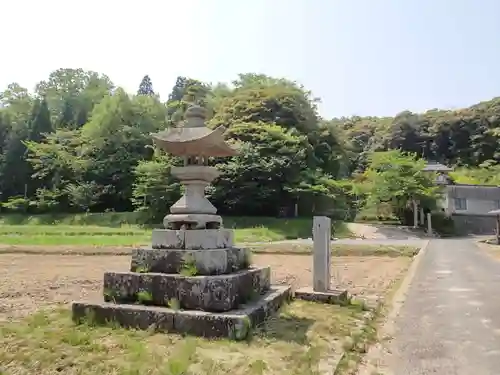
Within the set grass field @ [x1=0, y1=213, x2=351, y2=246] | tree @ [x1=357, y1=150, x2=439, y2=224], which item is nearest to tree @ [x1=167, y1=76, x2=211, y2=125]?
grass field @ [x1=0, y1=213, x2=351, y2=246]

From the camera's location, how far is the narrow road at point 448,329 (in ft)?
16.0

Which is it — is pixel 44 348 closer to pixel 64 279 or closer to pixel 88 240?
pixel 64 279

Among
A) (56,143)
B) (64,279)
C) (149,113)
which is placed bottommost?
(64,279)

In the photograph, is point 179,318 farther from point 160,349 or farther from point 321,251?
point 321,251

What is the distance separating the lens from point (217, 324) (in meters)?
5.55

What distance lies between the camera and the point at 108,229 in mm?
31109

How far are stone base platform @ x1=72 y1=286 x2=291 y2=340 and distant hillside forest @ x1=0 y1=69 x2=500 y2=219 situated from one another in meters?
23.5

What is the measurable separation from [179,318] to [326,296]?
3.24 m

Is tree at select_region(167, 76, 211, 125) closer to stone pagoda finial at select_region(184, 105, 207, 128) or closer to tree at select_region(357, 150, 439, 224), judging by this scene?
tree at select_region(357, 150, 439, 224)

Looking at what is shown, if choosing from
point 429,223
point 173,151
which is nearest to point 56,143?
point 429,223

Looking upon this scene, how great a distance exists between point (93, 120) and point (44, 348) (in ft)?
139

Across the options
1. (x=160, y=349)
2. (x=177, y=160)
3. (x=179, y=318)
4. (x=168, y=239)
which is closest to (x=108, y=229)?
(x=177, y=160)

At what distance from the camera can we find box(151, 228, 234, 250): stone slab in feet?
21.6

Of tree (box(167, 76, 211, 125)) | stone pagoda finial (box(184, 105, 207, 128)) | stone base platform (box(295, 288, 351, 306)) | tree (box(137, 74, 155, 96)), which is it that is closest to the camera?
stone pagoda finial (box(184, 105, 207, 128))
